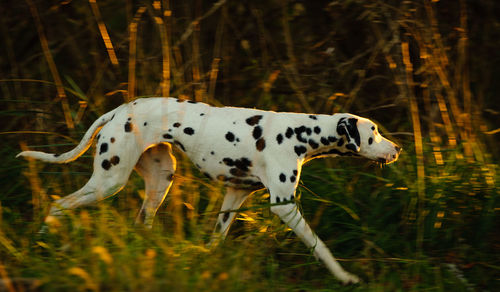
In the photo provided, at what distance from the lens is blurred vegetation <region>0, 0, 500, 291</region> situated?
12.2ft

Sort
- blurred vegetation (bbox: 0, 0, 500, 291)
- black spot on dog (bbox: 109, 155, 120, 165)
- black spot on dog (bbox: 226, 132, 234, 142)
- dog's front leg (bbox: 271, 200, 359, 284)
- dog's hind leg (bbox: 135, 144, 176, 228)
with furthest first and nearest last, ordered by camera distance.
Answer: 1. dog's hind leg (bbox: 135, 144, 176, 228)
2. black spot on dog (bbox: 226, 132, 234, 142)
3. black spot on dog (bbox: 109, 155, 120, 165)
4. dog's front leg (bbox: 271, 200, 359, 284)
5. blurred vegetation (bbox: 0, 0, 500, 291)

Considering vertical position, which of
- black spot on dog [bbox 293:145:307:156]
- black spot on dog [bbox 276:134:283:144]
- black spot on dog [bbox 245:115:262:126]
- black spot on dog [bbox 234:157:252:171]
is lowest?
black spot on dog [bbox 234:157:252:171]

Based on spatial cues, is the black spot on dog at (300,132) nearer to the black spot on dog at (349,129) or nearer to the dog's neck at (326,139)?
the dog's neck at (326,139)

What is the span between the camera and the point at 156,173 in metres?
4.82

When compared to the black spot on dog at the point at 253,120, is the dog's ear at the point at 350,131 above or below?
below

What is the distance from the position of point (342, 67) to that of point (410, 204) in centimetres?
196

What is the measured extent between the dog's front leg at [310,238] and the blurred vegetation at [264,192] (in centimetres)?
10

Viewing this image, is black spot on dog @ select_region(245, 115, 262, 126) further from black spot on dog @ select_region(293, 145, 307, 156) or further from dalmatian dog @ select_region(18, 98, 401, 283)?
black spot on dog @ select_region(293, 145, 307, 156)

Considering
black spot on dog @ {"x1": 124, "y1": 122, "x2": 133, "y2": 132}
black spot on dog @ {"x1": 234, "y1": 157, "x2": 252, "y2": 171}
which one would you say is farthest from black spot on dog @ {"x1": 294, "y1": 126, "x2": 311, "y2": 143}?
black spot on dog @ {"x1": 124, "y1": 122, "x2": 133, "y2": 132}

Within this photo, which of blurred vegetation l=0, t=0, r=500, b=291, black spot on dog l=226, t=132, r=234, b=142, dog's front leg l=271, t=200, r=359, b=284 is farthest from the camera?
black spot on dog l=226, t=132, r=234, b=142

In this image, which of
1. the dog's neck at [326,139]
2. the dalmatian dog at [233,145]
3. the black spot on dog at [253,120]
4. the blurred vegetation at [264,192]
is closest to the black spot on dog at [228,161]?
the dalmatian dog at [233,145]

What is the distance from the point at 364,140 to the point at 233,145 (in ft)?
2.98

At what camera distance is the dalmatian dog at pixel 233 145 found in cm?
438

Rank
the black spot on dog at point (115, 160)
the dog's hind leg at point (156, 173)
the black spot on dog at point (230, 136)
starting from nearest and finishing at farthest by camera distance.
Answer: the black spot on dog at point (115, 160)
the black spot on dog at point (230, 136)
the dog's hind leg at point (156, 173)
